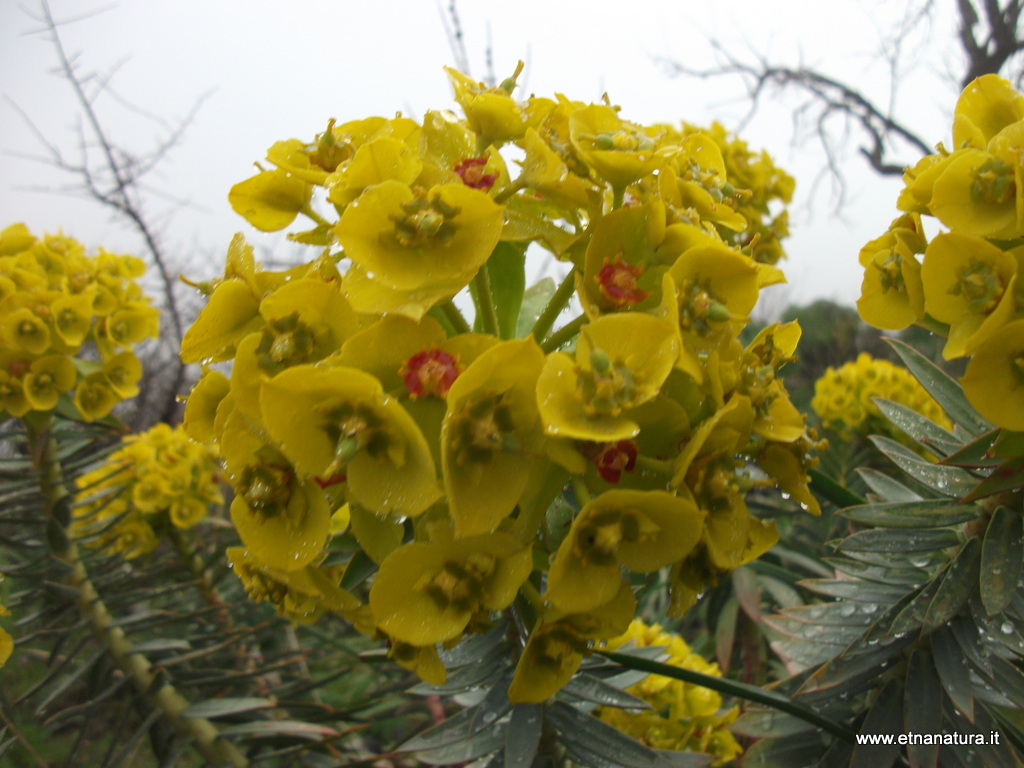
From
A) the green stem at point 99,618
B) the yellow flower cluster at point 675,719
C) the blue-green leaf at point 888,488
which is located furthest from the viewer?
the green stem at point 99,618

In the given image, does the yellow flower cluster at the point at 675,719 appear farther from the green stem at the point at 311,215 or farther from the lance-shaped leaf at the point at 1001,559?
the green stem at the point at 311,215

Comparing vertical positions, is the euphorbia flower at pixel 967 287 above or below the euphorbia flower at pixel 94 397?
below

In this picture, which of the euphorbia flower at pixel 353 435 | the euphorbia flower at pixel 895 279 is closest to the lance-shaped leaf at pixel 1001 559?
the euphorbia flower at pixel 895 279

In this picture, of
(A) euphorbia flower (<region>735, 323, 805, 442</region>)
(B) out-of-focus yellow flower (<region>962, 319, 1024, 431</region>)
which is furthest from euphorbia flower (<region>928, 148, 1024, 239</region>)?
(A) euphorbia flower (<region>735, 323, 805, 442</region>)

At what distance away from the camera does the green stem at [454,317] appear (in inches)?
34.3

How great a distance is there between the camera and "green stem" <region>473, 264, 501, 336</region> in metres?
0.87

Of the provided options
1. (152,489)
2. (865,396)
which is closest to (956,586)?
(865,396)

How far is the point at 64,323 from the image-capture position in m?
1.86

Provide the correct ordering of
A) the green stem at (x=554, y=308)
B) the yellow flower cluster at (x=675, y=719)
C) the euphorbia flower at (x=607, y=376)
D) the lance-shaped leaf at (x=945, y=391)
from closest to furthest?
the euphorbia flower at (x=607, y=376) < the green stem at (x=554, y=308) < the lance-shaped leaf at (x=945, y=391) < the yellow flower cluster at (x=675, y=719)

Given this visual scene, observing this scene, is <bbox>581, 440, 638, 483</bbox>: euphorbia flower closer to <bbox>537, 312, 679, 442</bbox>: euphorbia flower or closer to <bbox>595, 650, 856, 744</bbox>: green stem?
<bbox>537, 312, 679, 442</bbox>: euphorbia flower

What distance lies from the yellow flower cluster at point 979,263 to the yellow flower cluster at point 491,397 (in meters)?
0.22

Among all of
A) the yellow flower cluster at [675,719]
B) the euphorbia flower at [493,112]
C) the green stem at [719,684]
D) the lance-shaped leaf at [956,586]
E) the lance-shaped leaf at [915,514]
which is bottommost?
the yellow flower cluster at [675,719]

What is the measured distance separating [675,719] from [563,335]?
99 cm

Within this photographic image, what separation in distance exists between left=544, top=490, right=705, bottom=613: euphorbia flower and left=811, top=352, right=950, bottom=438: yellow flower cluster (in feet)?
6.83
